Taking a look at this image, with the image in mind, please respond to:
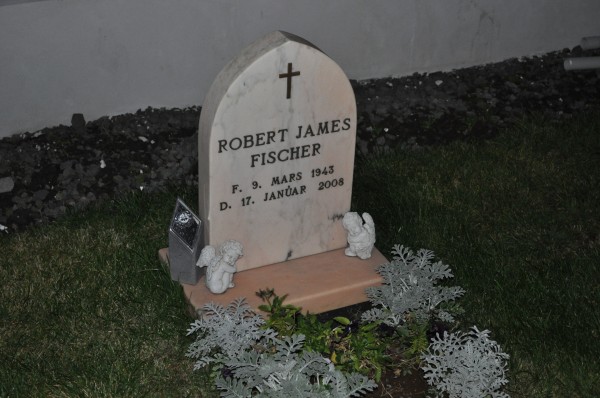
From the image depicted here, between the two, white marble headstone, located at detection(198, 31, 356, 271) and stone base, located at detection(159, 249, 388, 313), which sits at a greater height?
white marble headstone, located at detection(198, 31, 356, 271)

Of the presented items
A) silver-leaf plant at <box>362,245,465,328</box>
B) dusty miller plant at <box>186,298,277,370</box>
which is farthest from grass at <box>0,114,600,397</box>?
silver-leaf plant at <box>362,245,465,328</box>

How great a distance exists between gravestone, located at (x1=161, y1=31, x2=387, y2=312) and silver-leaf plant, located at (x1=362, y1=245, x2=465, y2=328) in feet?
0.81

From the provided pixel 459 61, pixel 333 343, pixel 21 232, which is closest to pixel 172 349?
pixel 333 343

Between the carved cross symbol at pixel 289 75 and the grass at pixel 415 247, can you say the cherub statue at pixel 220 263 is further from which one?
the carved cross symbol at pixel 289 75

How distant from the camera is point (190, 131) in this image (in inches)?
260

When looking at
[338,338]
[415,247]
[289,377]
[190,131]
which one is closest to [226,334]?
[289,377]

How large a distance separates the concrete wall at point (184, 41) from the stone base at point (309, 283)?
2.04m

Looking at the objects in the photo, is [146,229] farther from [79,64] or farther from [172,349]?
[79,64]

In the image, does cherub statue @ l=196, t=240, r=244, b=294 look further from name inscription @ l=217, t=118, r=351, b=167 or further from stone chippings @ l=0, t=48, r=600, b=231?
stone chippings @ l=0, t=48, r=600, b=231

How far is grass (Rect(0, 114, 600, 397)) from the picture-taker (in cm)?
445

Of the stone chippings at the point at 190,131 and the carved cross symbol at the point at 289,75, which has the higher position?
the carved cross symbol at the point at 289,75

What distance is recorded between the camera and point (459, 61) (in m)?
7.77

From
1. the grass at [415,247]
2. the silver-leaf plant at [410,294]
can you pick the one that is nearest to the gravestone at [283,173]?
the silver-leaf plant at [410,294]

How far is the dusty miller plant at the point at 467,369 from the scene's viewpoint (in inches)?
161
